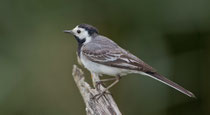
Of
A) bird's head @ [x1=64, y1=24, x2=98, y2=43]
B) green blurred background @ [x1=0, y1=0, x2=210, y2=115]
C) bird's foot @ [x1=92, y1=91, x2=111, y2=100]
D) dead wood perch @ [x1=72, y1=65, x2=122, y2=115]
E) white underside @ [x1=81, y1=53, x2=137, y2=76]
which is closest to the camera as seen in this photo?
dead wood perch @ [x1=72, y1=65, x2=122, y2=115]

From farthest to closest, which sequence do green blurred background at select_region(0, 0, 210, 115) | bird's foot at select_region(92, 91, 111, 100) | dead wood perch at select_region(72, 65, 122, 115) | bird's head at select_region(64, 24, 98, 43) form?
green blurred background at select_region(0, 0, 210, 115) < bird's head at select_region(64, 24, 98, 43) < bird's foot at select_region(92, 91, 111, 100) < dead wood perch at select_region(72, 65, 122, 115)

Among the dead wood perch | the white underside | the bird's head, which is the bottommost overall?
the dead wood perch

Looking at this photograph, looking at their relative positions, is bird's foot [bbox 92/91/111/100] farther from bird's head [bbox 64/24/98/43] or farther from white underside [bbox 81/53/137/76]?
bird's head [bbox 64/24/98/43]

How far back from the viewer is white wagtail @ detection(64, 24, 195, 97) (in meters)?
6.34

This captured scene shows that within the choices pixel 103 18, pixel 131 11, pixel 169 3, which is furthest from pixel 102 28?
pixel 169 3

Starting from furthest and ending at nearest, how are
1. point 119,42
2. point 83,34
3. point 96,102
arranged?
1. point 119,42
2. point 83,34
3. point 96,102

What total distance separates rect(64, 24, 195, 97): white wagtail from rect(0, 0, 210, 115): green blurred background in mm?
1008

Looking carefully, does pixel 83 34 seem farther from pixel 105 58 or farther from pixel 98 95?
pixel 98 95

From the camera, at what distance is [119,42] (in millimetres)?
8359

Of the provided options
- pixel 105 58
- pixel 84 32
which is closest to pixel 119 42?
pixel 84 32

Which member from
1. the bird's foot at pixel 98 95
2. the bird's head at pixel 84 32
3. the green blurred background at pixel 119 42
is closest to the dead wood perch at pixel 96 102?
the bird's foot at pixel 98 95

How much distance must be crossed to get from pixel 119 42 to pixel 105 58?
5.53ft

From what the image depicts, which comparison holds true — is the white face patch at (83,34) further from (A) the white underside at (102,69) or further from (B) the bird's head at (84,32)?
(A) the white underside at (102,69)

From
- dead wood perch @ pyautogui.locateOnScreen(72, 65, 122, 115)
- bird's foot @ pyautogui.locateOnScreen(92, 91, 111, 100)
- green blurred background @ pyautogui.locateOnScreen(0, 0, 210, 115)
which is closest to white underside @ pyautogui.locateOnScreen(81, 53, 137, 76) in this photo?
dead wood perch @ pyautogui.locateOnScreen(72, 65, 122, 115)
